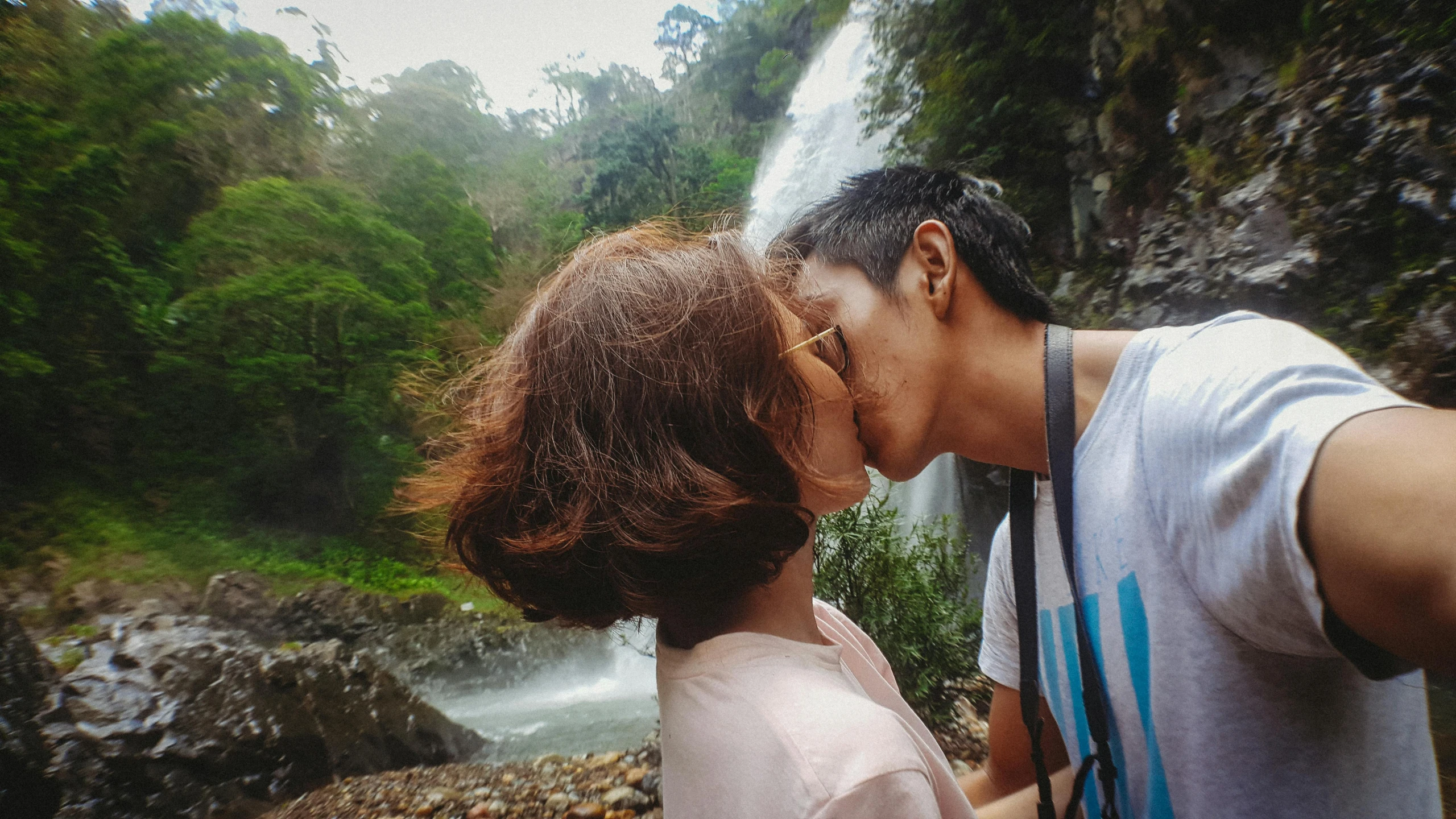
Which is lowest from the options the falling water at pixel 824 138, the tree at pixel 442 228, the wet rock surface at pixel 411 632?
the wet rock surface at pixel 411 632

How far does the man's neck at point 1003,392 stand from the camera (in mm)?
1013

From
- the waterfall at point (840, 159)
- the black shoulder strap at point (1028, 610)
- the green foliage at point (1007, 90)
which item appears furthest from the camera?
the waterfall at point (840, 159)

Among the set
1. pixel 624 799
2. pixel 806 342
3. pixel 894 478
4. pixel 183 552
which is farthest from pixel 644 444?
pixel 183 552

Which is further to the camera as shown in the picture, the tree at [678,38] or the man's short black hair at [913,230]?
the tree at [678,38]

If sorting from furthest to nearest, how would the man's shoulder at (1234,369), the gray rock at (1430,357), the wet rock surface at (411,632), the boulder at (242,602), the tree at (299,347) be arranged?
the wet rock surface at (411,632) < the tree at (299,347) < the boulder at (242,602) < the gray rock at (1430,357) < the man's shoulder at (1234,369)

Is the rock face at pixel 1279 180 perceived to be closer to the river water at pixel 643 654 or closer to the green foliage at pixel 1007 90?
the green foliage at pixel 1007 90

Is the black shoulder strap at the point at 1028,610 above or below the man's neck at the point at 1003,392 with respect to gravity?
below

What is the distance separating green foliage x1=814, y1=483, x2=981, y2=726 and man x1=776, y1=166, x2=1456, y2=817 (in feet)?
6.17

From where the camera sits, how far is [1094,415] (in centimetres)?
85

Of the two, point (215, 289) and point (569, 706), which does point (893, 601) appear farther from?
point (215, 289)

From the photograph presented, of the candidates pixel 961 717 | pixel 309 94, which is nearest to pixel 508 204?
pixel 309 94

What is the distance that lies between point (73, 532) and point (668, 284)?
8.15m

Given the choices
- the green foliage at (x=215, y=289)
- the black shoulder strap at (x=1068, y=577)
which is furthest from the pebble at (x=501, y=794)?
the green foliage at (x=215, y=289)

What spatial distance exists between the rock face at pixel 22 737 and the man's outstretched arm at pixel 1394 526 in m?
4.82
